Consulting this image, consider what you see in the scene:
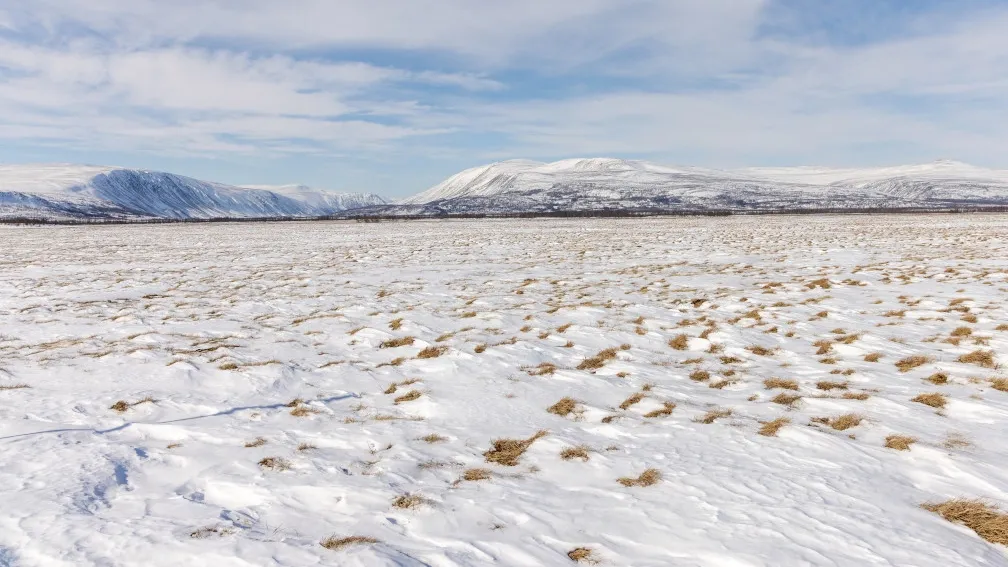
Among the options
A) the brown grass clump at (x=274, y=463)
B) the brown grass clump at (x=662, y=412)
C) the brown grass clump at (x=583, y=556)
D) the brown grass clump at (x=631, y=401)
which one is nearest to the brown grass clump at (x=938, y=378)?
the brown grass clump at (x=662, y=412)

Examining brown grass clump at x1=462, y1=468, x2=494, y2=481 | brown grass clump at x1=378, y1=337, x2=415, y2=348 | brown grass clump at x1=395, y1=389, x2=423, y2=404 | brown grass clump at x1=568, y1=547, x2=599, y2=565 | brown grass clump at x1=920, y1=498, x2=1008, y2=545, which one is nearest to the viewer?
brown grass clump at x1=568, y1=547, x2=599, y2=565

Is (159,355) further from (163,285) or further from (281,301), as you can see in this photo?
(163,285)

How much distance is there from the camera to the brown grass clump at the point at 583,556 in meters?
4.30

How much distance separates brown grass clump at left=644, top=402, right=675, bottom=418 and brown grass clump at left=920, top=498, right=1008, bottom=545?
9.64 ft

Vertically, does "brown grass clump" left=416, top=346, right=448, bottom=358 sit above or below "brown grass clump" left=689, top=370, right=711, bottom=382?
above

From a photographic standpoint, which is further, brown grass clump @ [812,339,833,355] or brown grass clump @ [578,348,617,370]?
brown grass clump @ [812,339,833,355]

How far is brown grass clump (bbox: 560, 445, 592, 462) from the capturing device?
6191mm

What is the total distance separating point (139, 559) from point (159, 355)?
7.22 meters

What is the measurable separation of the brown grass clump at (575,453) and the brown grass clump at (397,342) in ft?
19.1

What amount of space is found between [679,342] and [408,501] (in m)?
7.48

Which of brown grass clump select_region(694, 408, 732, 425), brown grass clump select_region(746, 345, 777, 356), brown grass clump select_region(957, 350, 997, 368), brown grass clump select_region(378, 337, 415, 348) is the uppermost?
brown grass clump select_region(957, 350, 997, 368)

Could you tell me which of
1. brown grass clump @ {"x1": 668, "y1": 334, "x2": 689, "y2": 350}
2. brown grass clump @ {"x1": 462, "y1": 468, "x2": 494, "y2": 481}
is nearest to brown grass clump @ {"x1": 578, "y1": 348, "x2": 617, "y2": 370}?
brown grass clump @ {"x1": 668, "y1": 334, "x2": 689, "y2": 350}

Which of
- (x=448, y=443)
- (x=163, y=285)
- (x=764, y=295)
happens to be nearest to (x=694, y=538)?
(x=448, y=443)

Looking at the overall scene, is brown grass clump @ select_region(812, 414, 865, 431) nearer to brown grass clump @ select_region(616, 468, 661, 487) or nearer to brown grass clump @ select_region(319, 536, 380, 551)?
brown grass clump @ select_region(616, 468, 661, 487)
